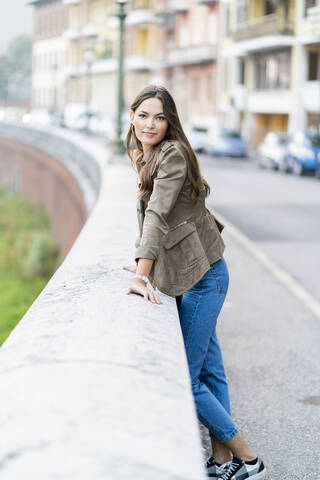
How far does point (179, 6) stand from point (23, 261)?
3542cm

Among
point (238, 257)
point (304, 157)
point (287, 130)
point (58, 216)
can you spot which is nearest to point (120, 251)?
point (238, 257)

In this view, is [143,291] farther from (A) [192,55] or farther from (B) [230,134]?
(A) [192,55]

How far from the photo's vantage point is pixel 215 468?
3910mm

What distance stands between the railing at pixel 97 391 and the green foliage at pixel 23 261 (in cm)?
1464

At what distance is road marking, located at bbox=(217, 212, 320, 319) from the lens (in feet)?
26.3

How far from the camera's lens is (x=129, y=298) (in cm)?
382

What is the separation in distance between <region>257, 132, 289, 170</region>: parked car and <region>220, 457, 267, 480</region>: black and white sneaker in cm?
2691

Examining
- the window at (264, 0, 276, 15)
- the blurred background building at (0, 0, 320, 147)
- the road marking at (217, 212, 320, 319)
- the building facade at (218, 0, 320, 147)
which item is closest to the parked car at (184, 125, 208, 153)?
the blurred background building at (0, 0, 320, 147)

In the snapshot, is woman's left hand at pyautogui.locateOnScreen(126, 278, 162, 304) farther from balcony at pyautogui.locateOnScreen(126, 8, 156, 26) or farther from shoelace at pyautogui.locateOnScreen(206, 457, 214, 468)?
balcony at pyautogui.locateOnScreen(126, 8, 156, 26)

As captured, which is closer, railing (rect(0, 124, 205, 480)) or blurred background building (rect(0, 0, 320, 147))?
railing (rect(0, 124, 205, 480))

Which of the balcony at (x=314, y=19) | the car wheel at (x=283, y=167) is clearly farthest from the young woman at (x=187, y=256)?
the balcony at (x=314, y=19)

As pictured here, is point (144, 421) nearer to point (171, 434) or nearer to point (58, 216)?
point (171, 434)

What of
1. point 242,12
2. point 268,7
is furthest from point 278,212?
point 242,12

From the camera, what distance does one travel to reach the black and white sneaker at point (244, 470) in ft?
12.5
